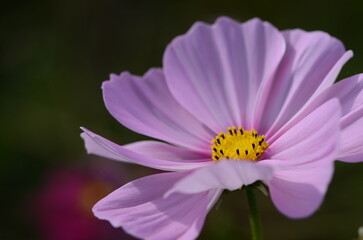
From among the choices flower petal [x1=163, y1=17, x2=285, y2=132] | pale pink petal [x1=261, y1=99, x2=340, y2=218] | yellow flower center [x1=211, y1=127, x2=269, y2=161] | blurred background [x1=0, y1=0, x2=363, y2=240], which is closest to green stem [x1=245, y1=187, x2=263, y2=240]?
pale pink petal [x1=261, y1=99, x2=340, y2=218]

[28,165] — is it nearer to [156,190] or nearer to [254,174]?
[156,190]

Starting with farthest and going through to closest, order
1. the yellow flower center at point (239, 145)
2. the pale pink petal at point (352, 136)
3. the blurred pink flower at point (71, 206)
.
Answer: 1. the blurred pink flower at point (71, 206)
2. the yellow flower center at point (239, 145)
3. the pale pink petal at point (352, 136)

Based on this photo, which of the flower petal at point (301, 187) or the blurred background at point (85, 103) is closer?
the flower petal at point (301, 187)

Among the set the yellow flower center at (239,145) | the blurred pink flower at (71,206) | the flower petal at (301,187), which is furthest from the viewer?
the blurred pink flower at (71,206)

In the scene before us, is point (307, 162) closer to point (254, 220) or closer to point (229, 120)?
point (254, 220)

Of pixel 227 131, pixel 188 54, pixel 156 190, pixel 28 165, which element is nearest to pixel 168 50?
pixel 188 54

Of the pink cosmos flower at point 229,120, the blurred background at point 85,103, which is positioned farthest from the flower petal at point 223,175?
the blurred background at point 85,103

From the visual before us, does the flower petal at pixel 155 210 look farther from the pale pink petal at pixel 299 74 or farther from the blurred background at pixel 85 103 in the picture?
the blurred background at pixel 85 103

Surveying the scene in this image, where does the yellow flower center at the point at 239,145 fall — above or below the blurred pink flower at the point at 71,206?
above
